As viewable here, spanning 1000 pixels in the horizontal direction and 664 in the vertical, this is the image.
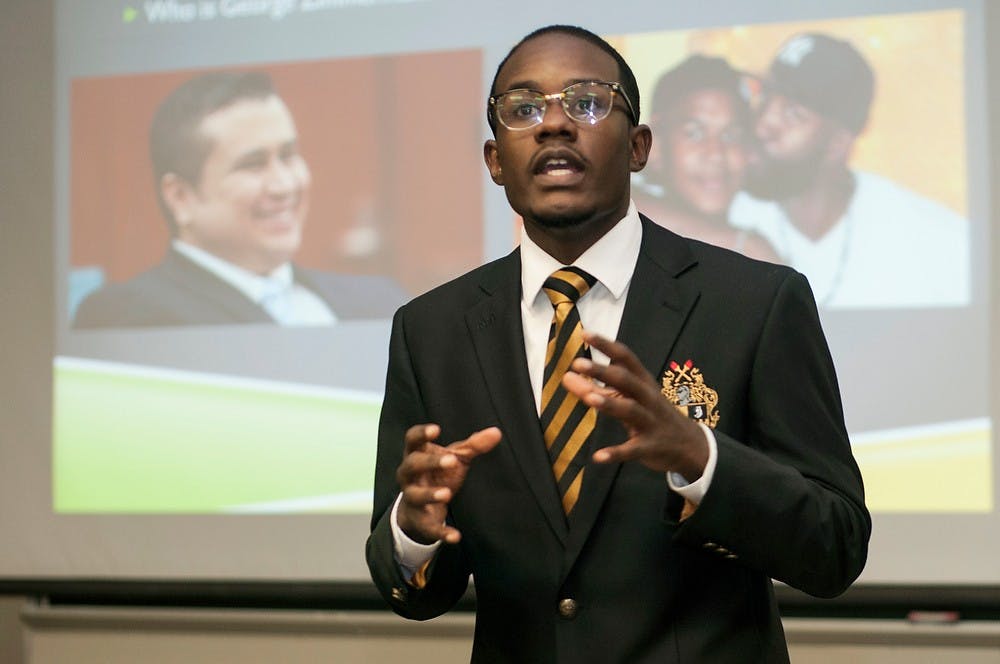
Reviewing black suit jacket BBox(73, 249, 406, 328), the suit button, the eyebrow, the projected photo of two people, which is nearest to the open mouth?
the eyebrow

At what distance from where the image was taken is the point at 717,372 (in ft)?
5.35

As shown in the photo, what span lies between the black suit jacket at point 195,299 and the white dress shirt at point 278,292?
0.02 meters

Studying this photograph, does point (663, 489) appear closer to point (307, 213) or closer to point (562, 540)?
point (562, 540)

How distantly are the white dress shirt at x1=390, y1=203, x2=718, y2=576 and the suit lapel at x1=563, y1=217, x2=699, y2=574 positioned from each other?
0.03 meters

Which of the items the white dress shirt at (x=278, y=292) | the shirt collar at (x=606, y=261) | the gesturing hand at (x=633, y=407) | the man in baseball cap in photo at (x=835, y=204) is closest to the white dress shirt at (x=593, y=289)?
the shirt collar at (x=606, y=261)

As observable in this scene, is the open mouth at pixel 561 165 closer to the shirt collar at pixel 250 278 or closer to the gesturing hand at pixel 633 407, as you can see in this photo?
the gesturing hand at pixel 633 407

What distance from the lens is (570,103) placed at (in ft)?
5.68

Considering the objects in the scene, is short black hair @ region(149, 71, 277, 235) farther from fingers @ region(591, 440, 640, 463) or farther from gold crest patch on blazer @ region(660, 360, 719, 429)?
fingers @ region(591, 440, 640, 463)

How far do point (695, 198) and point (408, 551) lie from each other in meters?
2.26

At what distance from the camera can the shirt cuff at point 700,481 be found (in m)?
1.40

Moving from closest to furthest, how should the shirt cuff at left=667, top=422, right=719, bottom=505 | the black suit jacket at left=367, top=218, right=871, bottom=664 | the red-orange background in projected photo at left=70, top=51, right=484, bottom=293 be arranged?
the shirt cuff at left=667, top=422, right=719, bottom=505
the black suit jacket at left=367, top=218, right=871, bottom=664
the red-orange background in projected photo at left=70, top=51, right=484, bottom=293

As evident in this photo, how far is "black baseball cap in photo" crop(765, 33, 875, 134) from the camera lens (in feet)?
11.4

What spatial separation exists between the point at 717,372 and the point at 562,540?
12.5 inches

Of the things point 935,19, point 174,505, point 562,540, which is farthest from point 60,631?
point 935,19
